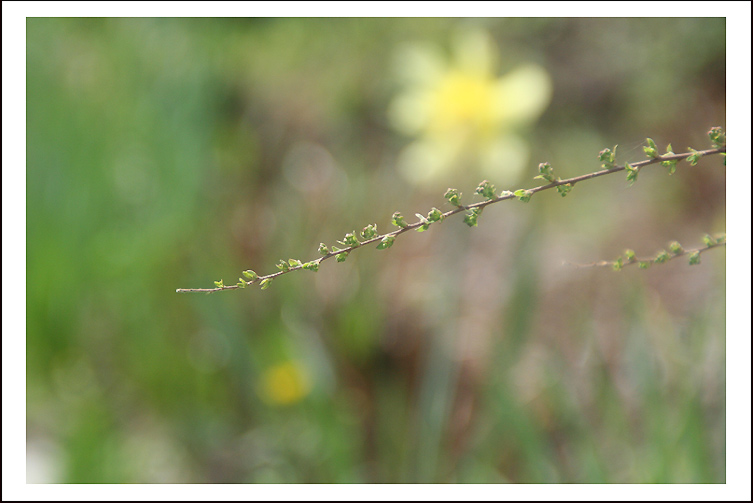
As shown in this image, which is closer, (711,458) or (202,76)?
(711,458)

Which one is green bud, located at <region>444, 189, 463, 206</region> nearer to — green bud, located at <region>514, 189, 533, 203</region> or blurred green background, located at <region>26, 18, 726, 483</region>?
green bud, located at <region>514, 189, 533, 203</region>

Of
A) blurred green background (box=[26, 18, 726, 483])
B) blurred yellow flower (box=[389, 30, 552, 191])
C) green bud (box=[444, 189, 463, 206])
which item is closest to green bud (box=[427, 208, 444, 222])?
green bud (box=[444, 189, 463, 206])

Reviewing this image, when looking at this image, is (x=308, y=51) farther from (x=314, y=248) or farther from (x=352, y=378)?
(x=352, y=378)

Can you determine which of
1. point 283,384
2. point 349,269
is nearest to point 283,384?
point 283,384

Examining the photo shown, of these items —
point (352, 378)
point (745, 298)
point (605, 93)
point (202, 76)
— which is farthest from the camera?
point (605, 93)

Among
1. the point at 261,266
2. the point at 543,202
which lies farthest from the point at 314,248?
the point at 543,202

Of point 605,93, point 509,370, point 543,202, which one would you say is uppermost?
point 605,93

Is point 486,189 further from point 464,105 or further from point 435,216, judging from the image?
point 464,105
